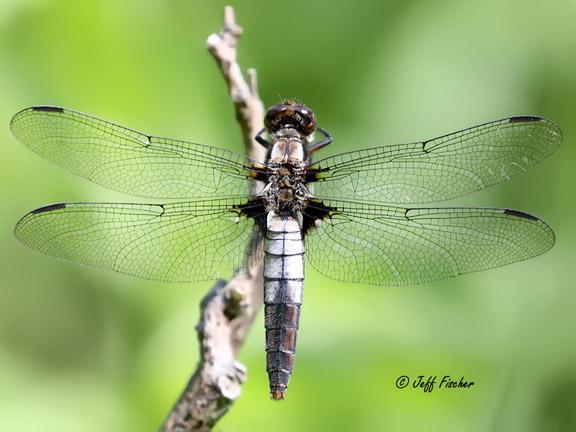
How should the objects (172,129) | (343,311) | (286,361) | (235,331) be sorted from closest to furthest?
(286,361) < (235,331) < (343,311) < (172,129)

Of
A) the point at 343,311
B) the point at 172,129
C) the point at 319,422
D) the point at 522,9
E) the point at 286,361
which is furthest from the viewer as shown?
the point at 522,9

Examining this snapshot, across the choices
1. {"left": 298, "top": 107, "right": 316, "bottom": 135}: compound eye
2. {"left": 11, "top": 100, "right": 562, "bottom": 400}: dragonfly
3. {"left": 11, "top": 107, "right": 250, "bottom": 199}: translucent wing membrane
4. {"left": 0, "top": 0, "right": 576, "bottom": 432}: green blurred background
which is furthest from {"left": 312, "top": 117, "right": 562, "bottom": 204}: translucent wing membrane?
{"left": 0, "top": 0, "right": 576, "bottom": 432}: green blurred background

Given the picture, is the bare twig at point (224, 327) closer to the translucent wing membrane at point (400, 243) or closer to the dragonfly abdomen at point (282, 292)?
the dragonfly abdomen at point (282, 292)

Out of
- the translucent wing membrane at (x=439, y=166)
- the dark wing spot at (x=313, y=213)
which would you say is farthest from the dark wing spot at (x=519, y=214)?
the dark wing spot at (x=313, y=213)

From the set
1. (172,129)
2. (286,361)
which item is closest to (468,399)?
(286,361)

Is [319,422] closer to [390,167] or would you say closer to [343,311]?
[343,311]

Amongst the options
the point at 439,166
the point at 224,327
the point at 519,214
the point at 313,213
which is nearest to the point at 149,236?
the point at 224,327
